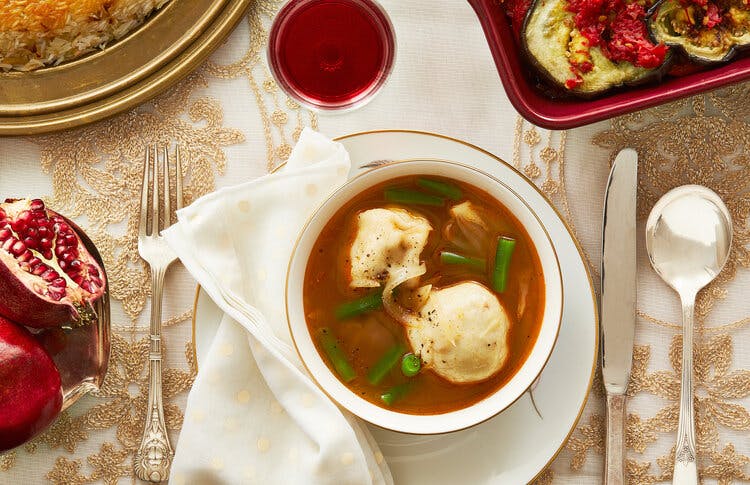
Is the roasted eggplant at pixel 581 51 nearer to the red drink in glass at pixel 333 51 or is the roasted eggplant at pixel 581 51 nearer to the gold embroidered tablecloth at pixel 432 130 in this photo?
the gold embroidered tablecloth at pixel 432 130

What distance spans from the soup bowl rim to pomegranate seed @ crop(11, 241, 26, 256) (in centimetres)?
52

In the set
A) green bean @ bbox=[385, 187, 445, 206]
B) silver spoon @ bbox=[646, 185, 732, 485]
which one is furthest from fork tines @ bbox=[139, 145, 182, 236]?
silver spoon @ bbox=[646, 185, 732, 485]

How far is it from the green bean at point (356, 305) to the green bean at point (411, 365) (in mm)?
113

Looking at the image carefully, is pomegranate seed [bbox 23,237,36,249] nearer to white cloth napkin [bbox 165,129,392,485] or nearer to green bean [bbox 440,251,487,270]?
white cloth napkin [bbox 165,129,392,485]

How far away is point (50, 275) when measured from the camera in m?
1.39

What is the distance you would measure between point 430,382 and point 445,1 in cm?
81

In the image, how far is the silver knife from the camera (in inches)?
59.2

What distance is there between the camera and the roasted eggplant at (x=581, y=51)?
139cm

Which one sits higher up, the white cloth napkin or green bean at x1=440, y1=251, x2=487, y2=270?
green bean at x1=440, y1=251, x2=487, y2=270

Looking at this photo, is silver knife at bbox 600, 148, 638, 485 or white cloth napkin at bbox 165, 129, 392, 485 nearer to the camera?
white cloth napkin at bbox 165, 129, 392, 485

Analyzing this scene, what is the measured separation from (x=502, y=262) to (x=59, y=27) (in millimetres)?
1009

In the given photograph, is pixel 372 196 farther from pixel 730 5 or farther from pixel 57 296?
pixel 730 5

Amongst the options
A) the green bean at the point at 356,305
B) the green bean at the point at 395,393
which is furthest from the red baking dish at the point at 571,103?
the green bean at the point at 395,393

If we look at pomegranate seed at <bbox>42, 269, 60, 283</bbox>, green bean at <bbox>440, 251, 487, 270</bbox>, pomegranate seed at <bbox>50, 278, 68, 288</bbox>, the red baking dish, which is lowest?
pomegranate seed at <bbox>50, 278, 68, 288</bbox>
